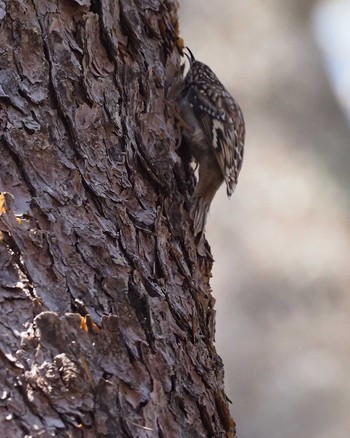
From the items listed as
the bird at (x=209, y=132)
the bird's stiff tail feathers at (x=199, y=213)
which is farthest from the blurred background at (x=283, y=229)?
the bird's stiff tail feathers at (x=199, y=213)

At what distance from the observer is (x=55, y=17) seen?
2098mm

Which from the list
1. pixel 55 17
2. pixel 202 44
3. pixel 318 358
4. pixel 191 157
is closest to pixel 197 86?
pixel 191 157

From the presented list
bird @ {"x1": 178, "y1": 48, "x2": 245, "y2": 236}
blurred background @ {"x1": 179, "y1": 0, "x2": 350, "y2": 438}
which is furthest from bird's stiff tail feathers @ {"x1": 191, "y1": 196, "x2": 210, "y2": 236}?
blurred background @ {"x1": 179, "y1": 0, "x2": 350, "y2": 438}

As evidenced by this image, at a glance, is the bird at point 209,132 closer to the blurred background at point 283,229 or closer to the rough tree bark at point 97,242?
the rough tree bark at point 97,242

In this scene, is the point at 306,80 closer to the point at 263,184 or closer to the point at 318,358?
the point at 263,184

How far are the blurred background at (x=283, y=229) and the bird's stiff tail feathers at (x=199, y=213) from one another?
5.29 feet

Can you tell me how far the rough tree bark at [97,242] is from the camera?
4.99ft

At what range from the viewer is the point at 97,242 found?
5.91ft

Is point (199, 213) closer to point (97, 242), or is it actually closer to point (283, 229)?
point (97, 242)

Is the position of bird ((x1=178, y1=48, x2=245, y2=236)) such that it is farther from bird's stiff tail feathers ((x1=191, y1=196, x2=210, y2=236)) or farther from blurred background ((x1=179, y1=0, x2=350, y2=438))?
blurred background ((x1=179, y1=0, x2=350, y2=438))

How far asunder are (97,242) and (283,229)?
2459 mm

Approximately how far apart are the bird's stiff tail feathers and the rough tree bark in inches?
1.9

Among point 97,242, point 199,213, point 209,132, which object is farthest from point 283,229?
point 97,242

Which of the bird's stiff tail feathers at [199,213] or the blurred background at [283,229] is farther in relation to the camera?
the blurred background at [283,229]
